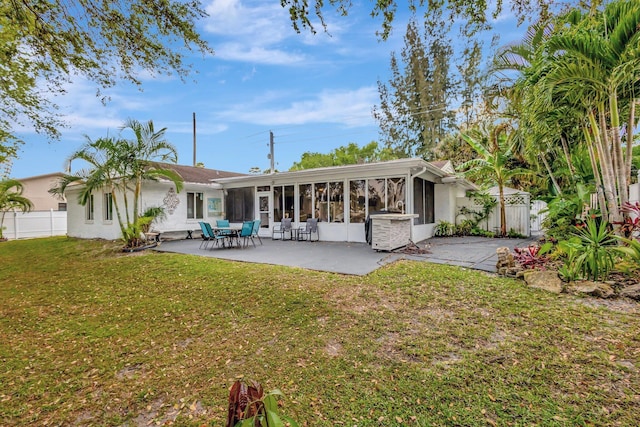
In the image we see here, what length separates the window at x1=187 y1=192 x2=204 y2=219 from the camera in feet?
47.8

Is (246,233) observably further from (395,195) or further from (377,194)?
(395,195)

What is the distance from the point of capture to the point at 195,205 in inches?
582

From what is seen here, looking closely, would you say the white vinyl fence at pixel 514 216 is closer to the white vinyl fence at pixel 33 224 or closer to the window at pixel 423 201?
the window at pixel 423 201

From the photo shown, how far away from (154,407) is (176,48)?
241 inches

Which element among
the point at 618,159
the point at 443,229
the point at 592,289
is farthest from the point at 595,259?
the point at 443,229

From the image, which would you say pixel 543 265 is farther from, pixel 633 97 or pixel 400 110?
pixel 400 110

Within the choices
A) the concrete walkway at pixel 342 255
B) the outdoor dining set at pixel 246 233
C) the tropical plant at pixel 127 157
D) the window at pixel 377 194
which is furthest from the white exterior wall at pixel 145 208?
the window at pixel 377 194

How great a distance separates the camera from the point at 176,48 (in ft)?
19.6

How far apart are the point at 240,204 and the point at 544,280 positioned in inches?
498

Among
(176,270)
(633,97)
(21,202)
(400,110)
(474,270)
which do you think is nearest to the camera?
(633,97)

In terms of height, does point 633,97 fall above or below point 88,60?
below

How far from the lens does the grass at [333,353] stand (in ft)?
8.74

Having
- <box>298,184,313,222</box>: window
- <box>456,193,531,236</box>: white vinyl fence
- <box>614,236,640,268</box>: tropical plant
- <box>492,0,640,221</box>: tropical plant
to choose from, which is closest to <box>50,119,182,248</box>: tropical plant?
<box>298,184,313,222</box>: window

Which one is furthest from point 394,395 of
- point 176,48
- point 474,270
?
point 176,48
